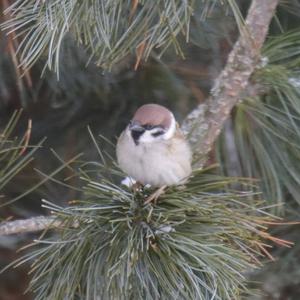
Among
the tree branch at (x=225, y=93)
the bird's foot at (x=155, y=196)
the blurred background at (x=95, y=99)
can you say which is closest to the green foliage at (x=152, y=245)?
the bird's foot at (x=155, y=196)

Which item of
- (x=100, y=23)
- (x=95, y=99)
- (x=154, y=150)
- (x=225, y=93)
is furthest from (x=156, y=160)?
(x=95, y=99)

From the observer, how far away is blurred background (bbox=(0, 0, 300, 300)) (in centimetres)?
203

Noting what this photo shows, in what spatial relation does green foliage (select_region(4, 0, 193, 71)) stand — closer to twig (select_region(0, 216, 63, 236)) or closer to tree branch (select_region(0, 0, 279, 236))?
tree branch (select_region(0, 0, 279, 236))

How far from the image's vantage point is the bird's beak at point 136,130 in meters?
1.61

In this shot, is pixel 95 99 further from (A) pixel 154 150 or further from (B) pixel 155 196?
(B) pixel 155 196

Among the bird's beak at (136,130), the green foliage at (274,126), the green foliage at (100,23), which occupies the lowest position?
the green foliage at (274,126)

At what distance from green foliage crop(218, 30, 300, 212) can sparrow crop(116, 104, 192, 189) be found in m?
0.19

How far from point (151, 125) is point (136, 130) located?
0.08 feet

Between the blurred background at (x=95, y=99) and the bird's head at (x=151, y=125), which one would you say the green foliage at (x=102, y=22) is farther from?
the blurred background at (x=95, y=99)

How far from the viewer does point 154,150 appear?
64.8 inches

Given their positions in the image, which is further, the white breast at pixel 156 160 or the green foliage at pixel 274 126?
the green foliage at pixel 274 126

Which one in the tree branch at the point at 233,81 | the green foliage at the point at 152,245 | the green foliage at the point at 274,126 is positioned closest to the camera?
the green foliage at the point at 152,245

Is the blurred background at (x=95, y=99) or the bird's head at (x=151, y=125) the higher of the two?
the bird's head at (x=151, y=125)

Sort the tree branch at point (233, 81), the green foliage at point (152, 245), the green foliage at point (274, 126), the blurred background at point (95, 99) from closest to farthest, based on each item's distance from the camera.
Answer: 1. the green foliage at point (152, 245)
2. the tree branch at point (233, 81)
3. the green foliage at point (274, 126)
4. the blurred background at point (95, 99)
